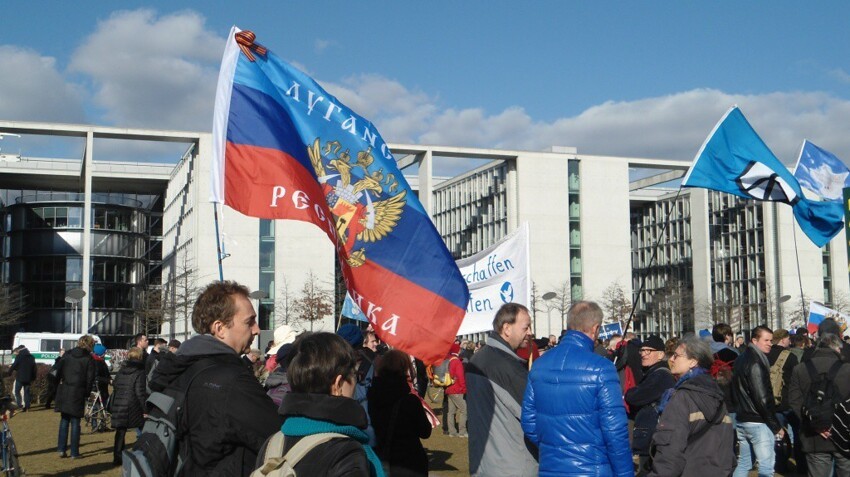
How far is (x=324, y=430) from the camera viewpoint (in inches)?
130

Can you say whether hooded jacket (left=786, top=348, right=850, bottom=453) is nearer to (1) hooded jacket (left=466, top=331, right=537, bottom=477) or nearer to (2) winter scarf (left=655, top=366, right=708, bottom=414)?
(2) winter scarf (left=655, top=366, right=708, bottom=414)

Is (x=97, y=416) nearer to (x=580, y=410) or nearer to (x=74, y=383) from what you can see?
(x=74, y=383)

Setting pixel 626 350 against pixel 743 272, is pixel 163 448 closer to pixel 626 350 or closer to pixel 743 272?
pixel 626 350

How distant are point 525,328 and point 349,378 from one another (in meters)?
3.58

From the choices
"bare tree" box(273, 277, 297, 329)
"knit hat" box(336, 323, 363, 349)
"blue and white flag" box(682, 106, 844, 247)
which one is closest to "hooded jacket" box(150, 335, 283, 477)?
"knit hat" box(336, 323, 363, 349)

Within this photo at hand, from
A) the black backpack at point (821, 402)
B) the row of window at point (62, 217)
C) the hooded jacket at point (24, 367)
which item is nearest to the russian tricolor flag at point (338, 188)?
the black backpack at point (821, 402)

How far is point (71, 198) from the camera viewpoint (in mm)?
87875

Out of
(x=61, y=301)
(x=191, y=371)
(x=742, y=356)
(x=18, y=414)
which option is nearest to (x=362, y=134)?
(x=191, y=371)

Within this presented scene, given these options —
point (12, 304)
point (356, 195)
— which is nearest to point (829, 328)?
point (356, 195)

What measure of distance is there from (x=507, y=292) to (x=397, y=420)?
23.0ft

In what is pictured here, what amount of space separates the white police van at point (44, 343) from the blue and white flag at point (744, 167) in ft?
142

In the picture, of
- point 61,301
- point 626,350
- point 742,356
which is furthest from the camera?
point 61,301

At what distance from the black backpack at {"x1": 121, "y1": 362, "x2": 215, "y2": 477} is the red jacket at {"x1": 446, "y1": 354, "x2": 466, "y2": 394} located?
1501cm

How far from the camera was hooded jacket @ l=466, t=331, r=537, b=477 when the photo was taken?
268 inches
